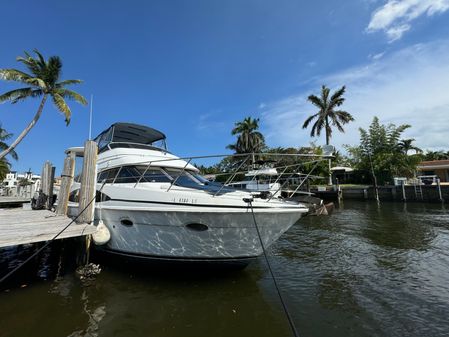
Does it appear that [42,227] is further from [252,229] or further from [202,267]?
[252,229]

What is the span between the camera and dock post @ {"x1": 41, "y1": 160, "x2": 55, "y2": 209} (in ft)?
36.3

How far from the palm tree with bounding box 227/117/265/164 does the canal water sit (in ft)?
108

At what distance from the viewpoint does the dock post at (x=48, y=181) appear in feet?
36.3

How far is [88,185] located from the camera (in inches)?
266

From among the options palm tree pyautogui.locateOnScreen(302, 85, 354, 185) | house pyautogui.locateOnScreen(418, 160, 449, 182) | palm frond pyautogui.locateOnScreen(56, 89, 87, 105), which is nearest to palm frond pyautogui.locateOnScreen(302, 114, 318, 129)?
palm tree pyautogui.locateOnScreen(302, 85, 354, 185)

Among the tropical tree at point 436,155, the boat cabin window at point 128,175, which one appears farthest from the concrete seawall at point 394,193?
the tropical tree at point 436,155

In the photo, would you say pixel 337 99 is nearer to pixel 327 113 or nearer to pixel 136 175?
pixel 327 113

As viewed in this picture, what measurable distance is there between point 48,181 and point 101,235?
23.4 feet

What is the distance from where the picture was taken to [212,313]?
4.59m

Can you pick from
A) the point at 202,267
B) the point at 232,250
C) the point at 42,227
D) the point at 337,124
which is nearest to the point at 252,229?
the point at 232,250

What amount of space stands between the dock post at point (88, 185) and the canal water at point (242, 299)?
1512mm

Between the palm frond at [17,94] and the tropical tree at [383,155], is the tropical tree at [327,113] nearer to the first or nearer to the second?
the tropical tree at [383,155]

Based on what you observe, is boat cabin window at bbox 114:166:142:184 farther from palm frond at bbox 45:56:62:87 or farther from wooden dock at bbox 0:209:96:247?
palm frond at bbox 45:56:62:87

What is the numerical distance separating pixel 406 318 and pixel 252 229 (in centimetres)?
291
